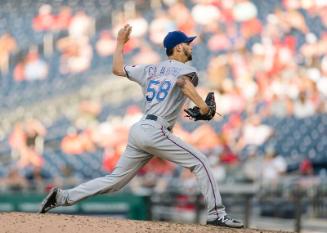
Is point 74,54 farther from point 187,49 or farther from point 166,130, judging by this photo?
point 166,130

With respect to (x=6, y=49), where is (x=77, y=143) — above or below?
below

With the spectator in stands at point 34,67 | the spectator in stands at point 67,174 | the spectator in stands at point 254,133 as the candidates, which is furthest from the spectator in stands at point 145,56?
the spectator in stands at point 67,174

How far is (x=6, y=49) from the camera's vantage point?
18.1 meters

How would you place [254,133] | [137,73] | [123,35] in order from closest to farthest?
[137,73] → [123,35] → [254,133]

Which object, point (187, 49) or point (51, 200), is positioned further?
point (51, 200)

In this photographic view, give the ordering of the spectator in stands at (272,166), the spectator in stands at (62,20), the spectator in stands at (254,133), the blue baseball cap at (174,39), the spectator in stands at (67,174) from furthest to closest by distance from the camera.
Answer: the spectator in stands at (62,20), the spectator in stands at (254,133), the spectator in stands at (272,166), the spectator in stands at (67,174), the blue baseball cap at (174,39)

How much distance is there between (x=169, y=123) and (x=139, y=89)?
12871mm

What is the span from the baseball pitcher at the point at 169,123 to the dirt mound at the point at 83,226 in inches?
7.8

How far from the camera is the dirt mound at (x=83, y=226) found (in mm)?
4703

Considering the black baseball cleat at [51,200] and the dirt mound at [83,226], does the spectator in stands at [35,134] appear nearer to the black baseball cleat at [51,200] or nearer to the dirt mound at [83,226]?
the black baseball cleat at [51,200]

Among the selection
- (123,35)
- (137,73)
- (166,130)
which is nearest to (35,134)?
(123,35)

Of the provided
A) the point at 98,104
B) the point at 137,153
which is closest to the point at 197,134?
the point at 98,104

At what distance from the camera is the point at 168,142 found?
4.94 metres

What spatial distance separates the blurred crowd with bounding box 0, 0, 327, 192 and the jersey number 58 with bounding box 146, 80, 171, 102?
436 inches
